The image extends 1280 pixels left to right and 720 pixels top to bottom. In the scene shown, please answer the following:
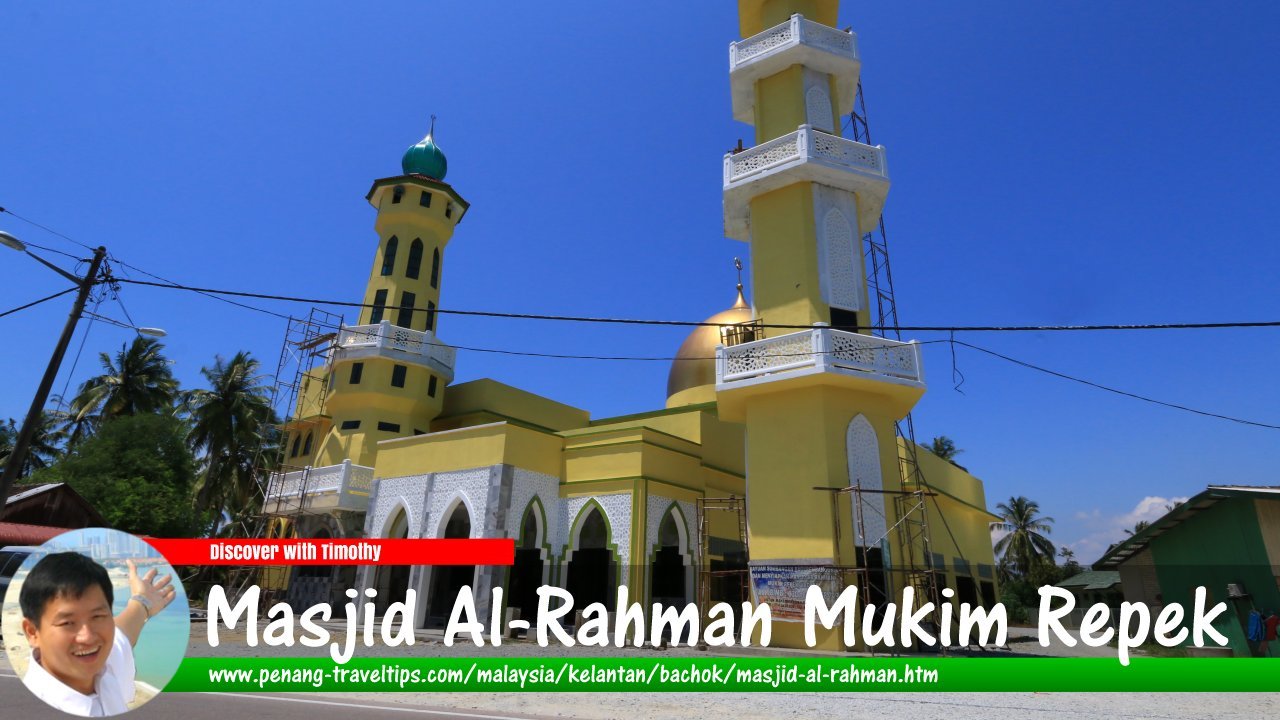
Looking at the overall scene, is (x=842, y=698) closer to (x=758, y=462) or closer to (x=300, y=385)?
(x=758, y=462)

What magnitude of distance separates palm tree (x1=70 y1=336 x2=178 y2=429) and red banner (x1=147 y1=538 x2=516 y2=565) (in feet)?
69.6

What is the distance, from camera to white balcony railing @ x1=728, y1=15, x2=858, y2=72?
1941 cm

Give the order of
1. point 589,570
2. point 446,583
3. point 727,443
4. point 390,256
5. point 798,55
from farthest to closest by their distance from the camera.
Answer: point 390,256
point 727,443
point 446,583
point 589,570
point 798,55

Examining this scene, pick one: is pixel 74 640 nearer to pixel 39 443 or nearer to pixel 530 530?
pixel 530 530

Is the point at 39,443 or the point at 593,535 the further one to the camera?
the point at 39,443

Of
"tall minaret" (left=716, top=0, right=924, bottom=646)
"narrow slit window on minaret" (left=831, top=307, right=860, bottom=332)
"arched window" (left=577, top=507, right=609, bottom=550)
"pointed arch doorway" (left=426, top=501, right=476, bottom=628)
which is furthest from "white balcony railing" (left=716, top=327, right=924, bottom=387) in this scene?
"pointed arch doorway" (left=426, top=501, right=476, bottom=628)

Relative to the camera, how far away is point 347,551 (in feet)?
73.5

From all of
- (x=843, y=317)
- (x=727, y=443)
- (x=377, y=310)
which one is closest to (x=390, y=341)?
(x=377, y=310)

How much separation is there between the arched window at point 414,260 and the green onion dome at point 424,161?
12.0 feet

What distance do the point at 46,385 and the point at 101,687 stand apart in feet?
34.4

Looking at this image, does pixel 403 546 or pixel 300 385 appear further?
pixel 300 385

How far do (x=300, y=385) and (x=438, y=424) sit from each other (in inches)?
Result: 220

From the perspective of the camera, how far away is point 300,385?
27.9 m

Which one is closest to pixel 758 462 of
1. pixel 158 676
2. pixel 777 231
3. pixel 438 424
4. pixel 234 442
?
pixel 777 231
